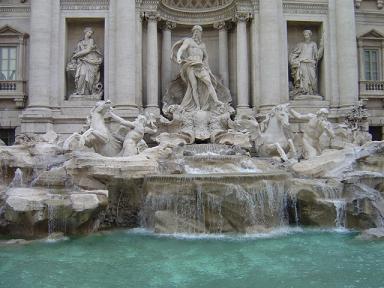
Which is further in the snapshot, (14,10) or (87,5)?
(14,10)

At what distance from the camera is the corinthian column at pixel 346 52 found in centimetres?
1761

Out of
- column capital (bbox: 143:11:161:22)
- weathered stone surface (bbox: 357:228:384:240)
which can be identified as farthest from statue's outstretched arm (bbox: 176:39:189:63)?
weathered stone surface (bbox: 357:228:384:240)

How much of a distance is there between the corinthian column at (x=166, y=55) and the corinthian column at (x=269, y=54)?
3.77 m

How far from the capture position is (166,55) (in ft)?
59.9

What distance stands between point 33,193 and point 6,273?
299 cm

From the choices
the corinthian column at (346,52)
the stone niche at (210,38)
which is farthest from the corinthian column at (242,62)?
the corinthian column at (346,52)

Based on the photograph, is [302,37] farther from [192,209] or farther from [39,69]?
[192,209]

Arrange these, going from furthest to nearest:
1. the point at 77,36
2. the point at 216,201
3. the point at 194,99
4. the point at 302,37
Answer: the point at 302,37, the point at 77,36, the point at 194,99, the point at 216,201

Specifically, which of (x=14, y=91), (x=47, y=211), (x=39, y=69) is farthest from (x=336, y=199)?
(x=14, y=91)

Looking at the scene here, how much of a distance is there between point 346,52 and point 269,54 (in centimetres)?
323

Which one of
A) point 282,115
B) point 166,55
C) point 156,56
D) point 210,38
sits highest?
point 210,38

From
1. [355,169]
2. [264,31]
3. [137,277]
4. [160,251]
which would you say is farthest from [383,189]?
[264,31]

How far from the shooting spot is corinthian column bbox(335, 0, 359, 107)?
17609 mm

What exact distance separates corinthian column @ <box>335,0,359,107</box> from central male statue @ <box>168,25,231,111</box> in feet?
17.1
